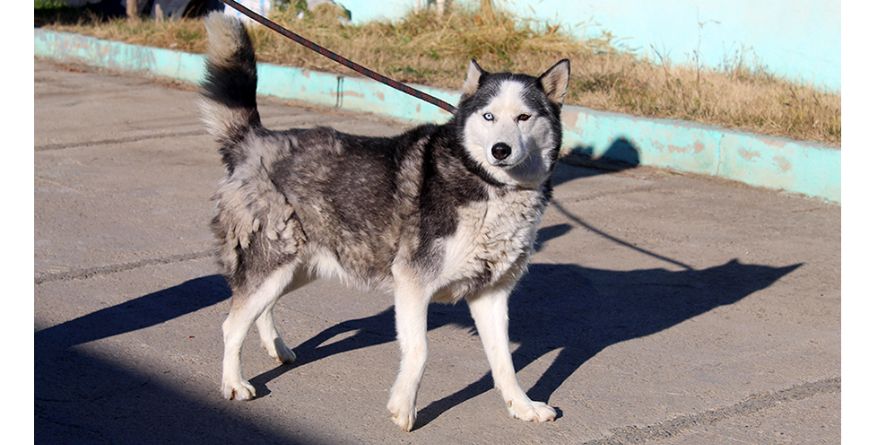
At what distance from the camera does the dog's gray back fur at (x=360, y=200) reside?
172 inches

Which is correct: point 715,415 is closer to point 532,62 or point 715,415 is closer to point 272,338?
point 272,338

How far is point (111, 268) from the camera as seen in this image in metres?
6.32

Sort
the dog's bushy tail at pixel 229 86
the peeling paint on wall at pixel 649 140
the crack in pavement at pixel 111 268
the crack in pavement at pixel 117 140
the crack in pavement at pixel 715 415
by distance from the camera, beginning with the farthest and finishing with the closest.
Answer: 1. the crack in pavement at pixel 117 140
2. the peeling paint on wall at pixel 649 140
3. the crack in pavement at pixel 111 268
4. the dog's bushy tail at pixel 229 86
5. the crack in pavement at pixel 715 415

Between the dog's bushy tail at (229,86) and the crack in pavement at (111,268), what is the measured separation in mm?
1772

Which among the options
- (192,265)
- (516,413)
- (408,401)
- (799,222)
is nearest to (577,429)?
(516,413)

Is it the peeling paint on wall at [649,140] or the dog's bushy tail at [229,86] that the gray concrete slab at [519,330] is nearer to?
the peeling paint on wall at [649,140]

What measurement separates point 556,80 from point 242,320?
155cm

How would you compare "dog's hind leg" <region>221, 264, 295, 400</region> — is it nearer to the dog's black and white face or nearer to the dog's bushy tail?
the dog's bushy tail

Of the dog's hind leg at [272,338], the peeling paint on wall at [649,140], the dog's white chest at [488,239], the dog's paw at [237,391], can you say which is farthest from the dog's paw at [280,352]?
the peeling paint on wall at [649,140]

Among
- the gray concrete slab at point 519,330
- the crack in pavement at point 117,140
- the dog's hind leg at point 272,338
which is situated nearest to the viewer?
the gray concrete slab at point 519,330

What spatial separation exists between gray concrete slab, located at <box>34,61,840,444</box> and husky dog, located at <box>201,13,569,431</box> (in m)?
0.25

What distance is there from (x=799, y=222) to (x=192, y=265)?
12.5 ft

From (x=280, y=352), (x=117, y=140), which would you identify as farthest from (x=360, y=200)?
(x=117, y=140)

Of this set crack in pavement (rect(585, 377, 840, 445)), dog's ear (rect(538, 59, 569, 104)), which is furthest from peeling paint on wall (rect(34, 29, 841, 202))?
dog's ear (rect(538, 59, 569, 104))
